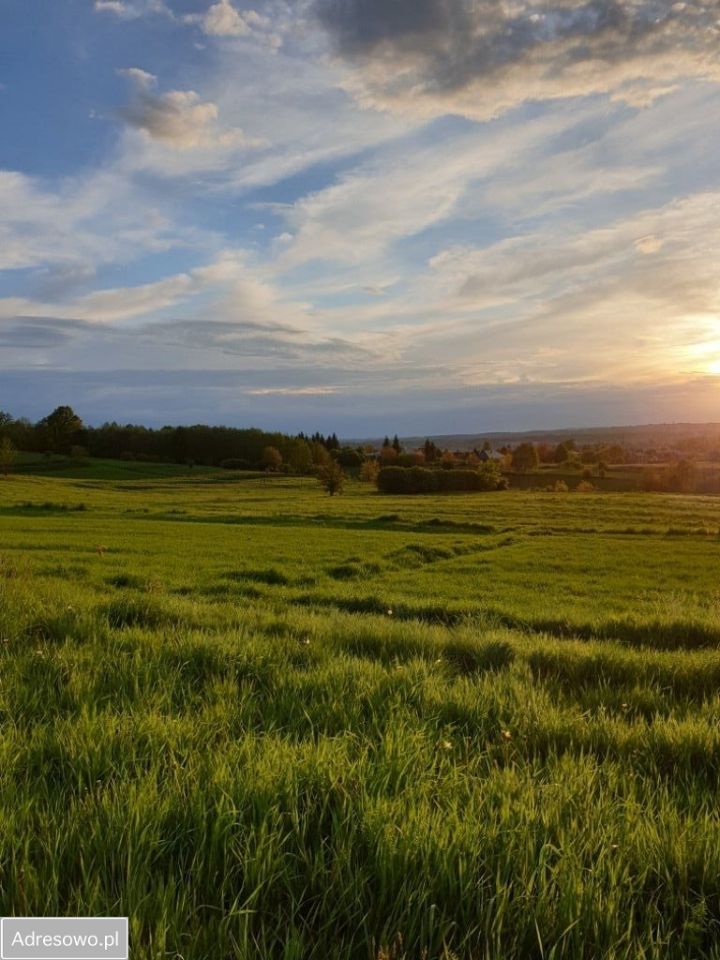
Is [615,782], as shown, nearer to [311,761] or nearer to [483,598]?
[311,761]

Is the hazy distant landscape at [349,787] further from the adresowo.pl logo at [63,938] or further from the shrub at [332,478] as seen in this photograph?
the shrub at [332,478]

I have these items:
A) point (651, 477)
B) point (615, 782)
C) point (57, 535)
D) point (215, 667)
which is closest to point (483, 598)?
point (215, 667)

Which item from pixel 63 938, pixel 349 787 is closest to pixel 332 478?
pixel 349 787

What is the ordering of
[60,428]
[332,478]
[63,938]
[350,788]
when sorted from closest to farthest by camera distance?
[63,938] → [350,788] → [332,478] → [60,428]

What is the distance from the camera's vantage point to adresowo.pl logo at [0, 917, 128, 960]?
205 cm

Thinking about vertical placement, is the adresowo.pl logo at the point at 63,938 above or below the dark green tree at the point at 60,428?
below

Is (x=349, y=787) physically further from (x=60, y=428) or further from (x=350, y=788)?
(x=60, y=428)

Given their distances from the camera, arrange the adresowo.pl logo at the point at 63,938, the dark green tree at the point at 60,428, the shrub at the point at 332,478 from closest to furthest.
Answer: the adresowo.pl logo at the point at 63,938, the shrub at the point at 332,478, the dark green tree at the point at 60,428

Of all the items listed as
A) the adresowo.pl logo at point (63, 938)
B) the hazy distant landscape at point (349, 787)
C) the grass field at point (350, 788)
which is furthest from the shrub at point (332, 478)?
the adresowo.pl logo at point (63, 938)

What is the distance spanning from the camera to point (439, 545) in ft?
100

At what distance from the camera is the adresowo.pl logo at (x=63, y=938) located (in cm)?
205

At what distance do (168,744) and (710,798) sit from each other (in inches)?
111

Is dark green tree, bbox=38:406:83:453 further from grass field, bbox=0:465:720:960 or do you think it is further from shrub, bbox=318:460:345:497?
grass field, bbox=0:465:720:960

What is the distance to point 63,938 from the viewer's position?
215cm
